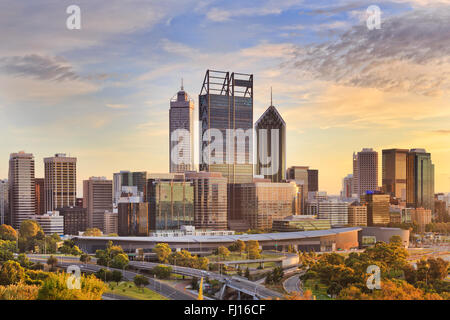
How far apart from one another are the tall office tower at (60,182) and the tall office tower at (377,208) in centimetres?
1674

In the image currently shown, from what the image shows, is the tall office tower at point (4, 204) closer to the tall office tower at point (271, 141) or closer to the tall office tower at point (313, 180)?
the tall office tower at point (271, 141)

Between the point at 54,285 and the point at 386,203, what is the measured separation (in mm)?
26605

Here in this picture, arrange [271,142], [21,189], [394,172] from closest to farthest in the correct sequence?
[21,189] → [394,172] → [271,142]

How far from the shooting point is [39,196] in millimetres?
29203

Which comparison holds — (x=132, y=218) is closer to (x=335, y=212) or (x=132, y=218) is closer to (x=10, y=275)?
(x=335, y=212)

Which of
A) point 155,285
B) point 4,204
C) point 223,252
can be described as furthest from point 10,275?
point 4,204

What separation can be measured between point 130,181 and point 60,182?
12.1 feet

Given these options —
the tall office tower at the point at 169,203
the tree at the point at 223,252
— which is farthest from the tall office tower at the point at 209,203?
the tree at the point at 223,252

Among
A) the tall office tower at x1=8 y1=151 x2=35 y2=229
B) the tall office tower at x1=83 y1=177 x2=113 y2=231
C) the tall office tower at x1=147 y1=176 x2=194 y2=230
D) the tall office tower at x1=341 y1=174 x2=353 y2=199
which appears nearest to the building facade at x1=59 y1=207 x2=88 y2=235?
the tall office tower at x1=83 y1=177 x2=113 y2=231

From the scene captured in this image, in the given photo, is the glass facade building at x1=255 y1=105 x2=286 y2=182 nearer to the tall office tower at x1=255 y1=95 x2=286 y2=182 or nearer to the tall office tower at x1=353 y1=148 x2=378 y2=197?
the tall office tower at x1=255 y1=95 x2=286 y2=182

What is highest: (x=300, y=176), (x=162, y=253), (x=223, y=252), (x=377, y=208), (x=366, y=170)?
(x=366, y=170)

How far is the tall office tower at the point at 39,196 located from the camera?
2881 cm

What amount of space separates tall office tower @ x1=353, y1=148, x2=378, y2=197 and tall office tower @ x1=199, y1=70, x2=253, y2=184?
22.2 feet

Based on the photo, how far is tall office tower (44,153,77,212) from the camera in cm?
2658
